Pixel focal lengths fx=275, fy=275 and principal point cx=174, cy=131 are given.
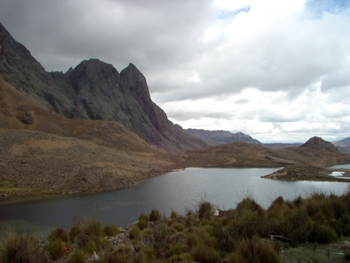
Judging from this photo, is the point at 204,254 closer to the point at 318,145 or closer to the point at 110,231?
the point at 110,231

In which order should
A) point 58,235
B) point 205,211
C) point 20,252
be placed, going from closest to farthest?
point 20,252
point 58,235
point 205,211

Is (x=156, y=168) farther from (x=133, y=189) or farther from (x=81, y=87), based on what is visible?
(x=81, y=87)

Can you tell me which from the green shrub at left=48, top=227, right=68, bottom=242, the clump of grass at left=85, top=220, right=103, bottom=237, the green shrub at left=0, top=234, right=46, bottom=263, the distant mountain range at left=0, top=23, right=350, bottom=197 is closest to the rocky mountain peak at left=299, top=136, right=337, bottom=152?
the distant mountain range at left=0, top=23, right=350, bottom=197

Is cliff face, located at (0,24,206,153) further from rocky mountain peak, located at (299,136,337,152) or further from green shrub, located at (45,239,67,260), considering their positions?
green shrub, located at (45,239,67,260)

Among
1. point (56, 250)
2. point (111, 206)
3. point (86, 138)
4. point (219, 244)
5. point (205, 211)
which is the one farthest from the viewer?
point (86, 138)

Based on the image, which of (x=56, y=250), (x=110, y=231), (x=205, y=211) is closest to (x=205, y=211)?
(x=205, y=211)

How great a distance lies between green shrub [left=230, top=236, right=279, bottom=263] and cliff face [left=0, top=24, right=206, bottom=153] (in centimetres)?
9635

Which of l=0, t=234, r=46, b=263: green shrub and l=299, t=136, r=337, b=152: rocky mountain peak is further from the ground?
l=299, t=136, r=337, b=152: rocky mountain peak

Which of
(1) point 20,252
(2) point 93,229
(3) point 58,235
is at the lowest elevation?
(3) point 58,235

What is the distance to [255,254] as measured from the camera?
227 inches

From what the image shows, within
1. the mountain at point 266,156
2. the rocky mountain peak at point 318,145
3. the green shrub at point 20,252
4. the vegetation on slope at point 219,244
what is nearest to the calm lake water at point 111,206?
the vegetation on slope at point 219,244

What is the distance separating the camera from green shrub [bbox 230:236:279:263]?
18.7 ft

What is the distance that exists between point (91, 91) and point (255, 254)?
139769 millimetres

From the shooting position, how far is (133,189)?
129 ft
